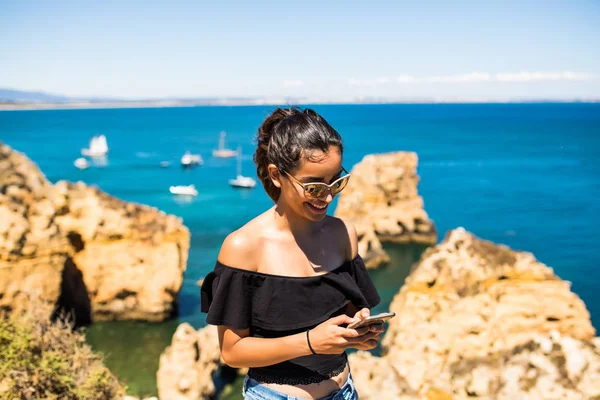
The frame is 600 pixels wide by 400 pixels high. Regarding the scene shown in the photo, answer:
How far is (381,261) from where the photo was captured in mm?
25531

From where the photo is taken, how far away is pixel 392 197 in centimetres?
2897

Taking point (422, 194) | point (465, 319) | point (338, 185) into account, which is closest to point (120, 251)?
point (465, 319)

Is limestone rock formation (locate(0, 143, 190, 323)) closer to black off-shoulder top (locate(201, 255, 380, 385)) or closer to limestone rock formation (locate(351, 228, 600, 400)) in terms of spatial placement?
limestone rock formation (locate(351, 228, 600, 400))

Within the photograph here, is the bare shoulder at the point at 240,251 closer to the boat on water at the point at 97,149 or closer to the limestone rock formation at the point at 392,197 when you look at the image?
the limestone rock formation at the point at 392,197

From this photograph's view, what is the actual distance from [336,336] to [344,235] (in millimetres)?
606

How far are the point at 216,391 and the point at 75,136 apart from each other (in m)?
98.1

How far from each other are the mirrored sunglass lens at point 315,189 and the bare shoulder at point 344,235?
35cm

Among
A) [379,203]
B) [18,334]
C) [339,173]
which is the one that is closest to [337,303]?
[339,173]

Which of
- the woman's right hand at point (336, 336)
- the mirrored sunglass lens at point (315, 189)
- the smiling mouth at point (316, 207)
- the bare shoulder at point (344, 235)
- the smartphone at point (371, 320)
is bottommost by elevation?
the woman's right hand at point (336, 336)

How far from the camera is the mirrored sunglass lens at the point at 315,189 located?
7.43 ft

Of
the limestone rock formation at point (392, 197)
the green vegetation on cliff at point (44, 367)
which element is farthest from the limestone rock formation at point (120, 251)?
the limestone rock formation at point (392, 197)

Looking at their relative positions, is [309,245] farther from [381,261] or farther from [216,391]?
[381,261]

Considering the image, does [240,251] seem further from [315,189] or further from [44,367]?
[44,367]

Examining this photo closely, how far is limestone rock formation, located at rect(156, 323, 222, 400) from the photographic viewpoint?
34.9ft
